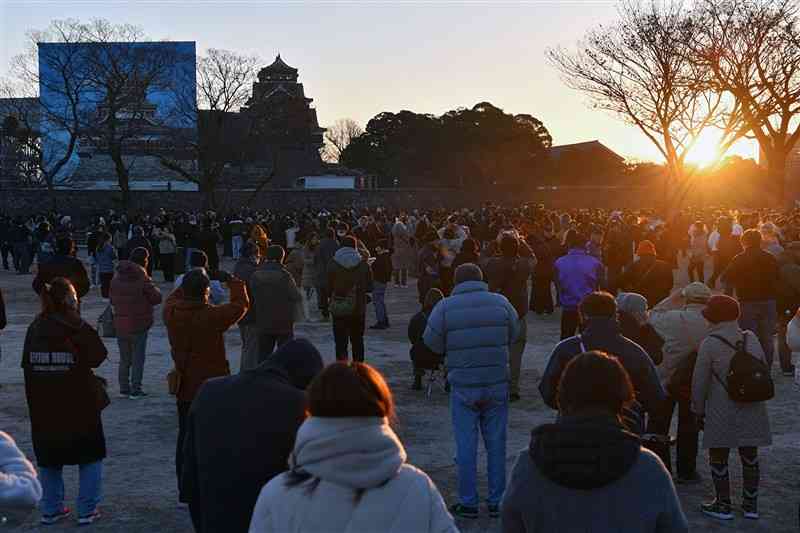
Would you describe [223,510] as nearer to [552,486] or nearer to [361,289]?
[552,486]

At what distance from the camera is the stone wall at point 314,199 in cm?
4991

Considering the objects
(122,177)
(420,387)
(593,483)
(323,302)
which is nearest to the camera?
(593,483)

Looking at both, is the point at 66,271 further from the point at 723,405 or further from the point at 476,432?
the point at 723,405

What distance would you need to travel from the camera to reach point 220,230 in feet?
97.0

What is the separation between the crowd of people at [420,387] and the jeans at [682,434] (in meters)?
0.01

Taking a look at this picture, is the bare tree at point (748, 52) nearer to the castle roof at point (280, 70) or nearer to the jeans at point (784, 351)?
the jeans at point (784, 351)

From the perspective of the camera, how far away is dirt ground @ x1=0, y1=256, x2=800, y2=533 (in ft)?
19.9

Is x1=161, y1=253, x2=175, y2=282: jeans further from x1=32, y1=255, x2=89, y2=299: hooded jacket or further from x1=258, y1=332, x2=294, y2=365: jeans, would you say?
x1=258, y1=332, x2=294, y2=365: jeans

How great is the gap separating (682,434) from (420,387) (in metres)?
3.74

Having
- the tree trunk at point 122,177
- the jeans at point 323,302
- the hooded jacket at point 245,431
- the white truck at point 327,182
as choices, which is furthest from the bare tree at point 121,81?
the hooded jacket at point 245,431

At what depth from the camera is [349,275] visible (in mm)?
9844

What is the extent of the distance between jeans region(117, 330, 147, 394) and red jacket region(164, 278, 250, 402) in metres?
3.52

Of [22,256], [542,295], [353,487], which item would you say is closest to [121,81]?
[22,256]

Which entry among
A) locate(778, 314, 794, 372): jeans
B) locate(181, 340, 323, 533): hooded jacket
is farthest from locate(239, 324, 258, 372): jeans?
locate(778, 314, 794, 372): jeans
